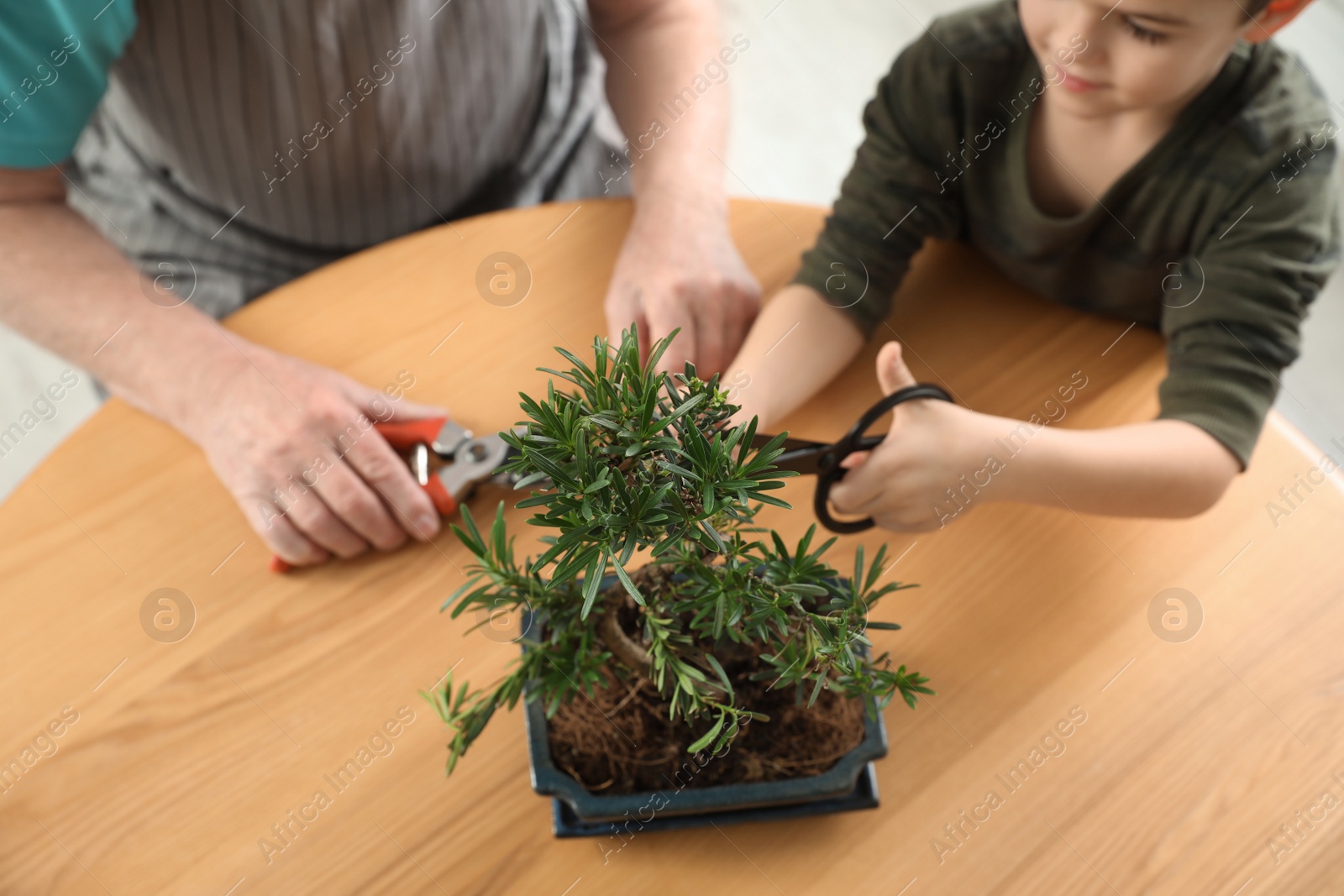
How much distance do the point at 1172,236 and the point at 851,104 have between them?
158 cm

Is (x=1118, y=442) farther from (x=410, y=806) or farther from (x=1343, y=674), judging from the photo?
(x=410, y=806)

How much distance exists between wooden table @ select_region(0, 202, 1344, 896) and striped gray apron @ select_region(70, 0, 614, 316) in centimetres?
30

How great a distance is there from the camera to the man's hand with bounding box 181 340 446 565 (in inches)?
35.5

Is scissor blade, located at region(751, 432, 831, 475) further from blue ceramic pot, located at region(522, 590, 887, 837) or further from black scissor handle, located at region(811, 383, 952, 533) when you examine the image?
blue ceramic pot, located at region(522, 590, 887, 837)

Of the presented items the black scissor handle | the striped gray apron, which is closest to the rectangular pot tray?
the black scissor handle

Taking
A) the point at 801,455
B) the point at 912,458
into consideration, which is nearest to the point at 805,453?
the point at 801,455

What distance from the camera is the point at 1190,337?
0.92 meters

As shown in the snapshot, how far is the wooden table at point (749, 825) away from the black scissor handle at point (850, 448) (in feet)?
0.27

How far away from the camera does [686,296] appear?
1.04 meters

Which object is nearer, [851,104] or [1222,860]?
[1222,860]

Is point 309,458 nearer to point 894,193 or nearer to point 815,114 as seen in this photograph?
point 894,193

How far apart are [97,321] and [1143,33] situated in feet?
3.29

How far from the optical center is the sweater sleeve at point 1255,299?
89 cm

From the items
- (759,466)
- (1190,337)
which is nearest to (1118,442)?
(1190,337)
